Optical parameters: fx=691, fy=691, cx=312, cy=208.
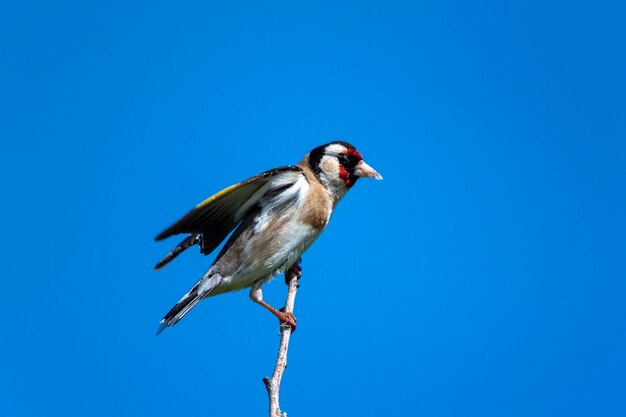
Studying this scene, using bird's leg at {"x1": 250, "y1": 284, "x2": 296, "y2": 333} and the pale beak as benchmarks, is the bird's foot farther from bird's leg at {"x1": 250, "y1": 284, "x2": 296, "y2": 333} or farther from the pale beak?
the pale beak

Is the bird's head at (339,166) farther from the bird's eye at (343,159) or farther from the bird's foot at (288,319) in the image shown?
the bird's foot at (288,319)

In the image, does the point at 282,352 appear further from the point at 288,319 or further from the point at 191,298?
the point at 191,298

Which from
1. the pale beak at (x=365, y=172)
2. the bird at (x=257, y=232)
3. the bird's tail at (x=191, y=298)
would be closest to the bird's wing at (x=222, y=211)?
the bird at (x=257, y=232)

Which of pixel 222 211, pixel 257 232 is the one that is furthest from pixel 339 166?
pixel 222 211

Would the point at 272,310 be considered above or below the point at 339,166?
below

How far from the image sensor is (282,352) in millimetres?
6227

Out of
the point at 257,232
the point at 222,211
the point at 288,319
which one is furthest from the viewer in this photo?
the point at 257,232

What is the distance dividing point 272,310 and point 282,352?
127 cm

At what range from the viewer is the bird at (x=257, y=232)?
24.0 feet

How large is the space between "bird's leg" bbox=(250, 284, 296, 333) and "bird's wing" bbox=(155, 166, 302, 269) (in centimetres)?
68

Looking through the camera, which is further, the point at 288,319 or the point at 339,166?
the point at 339,166

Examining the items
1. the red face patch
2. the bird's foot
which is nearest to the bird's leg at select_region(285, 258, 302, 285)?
the bird's foot

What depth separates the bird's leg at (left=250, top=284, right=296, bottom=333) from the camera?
23.4 ft

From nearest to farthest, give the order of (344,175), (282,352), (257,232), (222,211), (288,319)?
(282,352) < (288,319) < (222,211) < (257,232) < (344,175)
